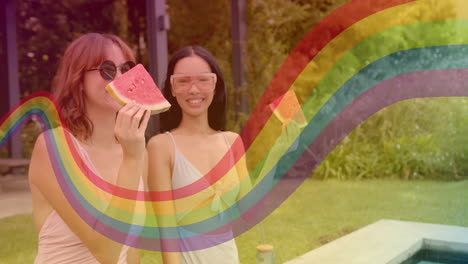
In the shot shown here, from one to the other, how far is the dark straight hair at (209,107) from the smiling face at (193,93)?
0.02 meters

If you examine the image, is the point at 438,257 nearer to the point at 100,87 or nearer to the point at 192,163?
the point at 192,163

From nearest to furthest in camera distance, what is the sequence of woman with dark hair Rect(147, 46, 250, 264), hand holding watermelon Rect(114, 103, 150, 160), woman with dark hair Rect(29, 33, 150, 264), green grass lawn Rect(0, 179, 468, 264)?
hand holding watermelon Rect(114, 103, 150, 160) < woman with dark hair Rect(29, 33, 150, 264) < woman with dark hair Rect(147, 46, 250, 264) < green grass lawn Rect(0, 179, 468, 264)

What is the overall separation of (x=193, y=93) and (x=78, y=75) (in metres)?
0.43

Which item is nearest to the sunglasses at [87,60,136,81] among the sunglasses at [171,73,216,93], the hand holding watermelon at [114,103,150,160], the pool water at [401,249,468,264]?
the hand holding watermelon at [114,103,150,160]

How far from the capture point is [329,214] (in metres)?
7.15

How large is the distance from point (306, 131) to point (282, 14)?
104 inches

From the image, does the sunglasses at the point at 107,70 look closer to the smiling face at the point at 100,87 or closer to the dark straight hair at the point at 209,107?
the smiling face at the point at 100,87

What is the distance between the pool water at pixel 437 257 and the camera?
5.67 metres

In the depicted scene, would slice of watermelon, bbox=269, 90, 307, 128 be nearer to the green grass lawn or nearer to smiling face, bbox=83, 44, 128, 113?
smiling face, bbox=83, 44, 128, 113

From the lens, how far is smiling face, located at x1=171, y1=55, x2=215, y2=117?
1939 mm

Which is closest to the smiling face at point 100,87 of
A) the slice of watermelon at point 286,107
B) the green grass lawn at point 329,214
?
the slice of watermelon at point 286,107

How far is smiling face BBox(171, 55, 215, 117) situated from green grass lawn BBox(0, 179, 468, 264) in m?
3.38

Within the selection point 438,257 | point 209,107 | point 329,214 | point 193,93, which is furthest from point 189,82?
point 329,214

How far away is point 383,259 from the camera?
4.95 metres
